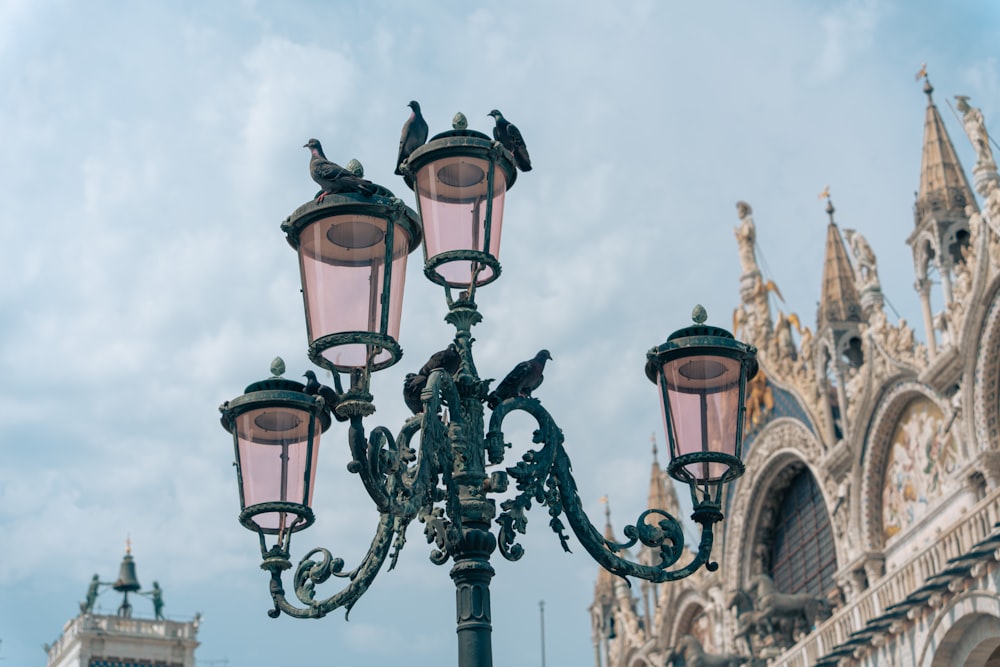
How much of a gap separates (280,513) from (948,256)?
16785 mm

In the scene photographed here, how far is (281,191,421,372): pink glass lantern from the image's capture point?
548 cm

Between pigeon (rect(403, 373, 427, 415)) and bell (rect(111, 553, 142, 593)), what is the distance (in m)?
39.8

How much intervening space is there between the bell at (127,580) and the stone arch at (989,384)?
103 feet

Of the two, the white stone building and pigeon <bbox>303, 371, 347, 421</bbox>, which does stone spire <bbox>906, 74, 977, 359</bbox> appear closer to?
pigeon <bbox>303, 371, 347, 421</bbox>

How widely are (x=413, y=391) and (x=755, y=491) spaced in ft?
70.1

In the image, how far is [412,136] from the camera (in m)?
6.50

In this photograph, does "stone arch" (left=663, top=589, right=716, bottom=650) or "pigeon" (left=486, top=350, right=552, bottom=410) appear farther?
→ "stone arch" (left=663, top=589, right=716, bottom=650)

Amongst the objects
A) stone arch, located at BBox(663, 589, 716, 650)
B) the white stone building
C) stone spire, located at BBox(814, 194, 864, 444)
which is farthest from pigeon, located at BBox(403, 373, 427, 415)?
the white stone building

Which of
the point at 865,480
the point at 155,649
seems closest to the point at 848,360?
the point at 865,480

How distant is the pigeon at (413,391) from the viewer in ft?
19.8

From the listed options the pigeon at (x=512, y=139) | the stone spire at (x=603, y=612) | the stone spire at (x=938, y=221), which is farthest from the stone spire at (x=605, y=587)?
the pigeon at (x=512, y=139)

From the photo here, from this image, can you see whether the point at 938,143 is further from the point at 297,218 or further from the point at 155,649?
the point at 155,649

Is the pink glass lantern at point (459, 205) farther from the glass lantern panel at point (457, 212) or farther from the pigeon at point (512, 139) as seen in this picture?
the pigeon at point (512, 139)

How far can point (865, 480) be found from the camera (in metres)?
22.3
